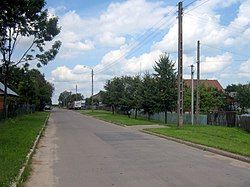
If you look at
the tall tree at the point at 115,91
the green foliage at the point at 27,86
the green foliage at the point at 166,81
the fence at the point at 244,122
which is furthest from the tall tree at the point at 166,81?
the tall tree at the point at 115,91

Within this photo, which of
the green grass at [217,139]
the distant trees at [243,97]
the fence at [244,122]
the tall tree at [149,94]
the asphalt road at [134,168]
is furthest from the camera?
the distant trees at [243,97]

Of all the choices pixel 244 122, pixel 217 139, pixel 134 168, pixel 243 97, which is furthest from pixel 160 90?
pixel 243 97

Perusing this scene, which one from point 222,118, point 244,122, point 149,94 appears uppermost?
point 149,94

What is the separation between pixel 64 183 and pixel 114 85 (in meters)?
60.4

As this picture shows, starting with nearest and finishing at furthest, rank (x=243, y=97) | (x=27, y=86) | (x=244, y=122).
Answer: (x=244, y=122) < (x=27, y=86) < (x=243, y=97)

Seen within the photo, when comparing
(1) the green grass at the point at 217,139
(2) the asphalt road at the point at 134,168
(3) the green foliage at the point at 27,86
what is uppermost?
(3) the green foliage at the point at 27,86

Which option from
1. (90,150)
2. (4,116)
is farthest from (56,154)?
(4,116)

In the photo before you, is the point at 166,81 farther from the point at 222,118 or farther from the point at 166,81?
the point at 222,118

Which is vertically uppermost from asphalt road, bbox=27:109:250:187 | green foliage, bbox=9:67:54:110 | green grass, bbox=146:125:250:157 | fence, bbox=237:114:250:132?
green foliage, bbox=9:67:54:110

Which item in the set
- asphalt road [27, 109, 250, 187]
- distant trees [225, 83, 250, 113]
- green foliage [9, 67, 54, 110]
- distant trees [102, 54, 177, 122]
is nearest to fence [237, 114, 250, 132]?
distant trees [102, 54, 177, 122]

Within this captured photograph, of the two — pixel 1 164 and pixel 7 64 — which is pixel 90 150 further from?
pixel 7 64

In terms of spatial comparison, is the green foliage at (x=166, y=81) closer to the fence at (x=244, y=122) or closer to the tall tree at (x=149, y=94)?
the tall tree at (x=149, y=94)

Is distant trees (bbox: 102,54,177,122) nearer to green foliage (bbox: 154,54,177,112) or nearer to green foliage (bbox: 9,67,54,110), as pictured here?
green foliage (bbox: 154,54,177,112)

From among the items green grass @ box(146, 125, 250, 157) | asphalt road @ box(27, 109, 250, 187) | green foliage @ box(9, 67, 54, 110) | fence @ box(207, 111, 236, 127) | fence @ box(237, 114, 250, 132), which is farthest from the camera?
green foliage @ box(9, 67, 54, 110)
